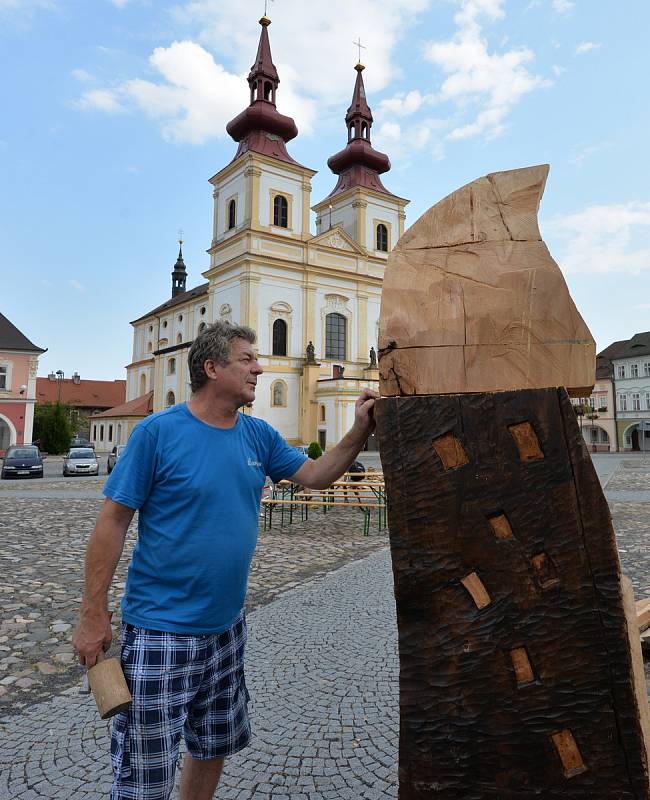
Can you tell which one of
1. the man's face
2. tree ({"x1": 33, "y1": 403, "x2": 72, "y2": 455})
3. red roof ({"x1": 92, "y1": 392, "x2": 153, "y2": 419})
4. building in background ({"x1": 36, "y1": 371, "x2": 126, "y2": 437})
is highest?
building in background ({"x1": 36, "y1": 371, "x2": 126, "y2": 437})

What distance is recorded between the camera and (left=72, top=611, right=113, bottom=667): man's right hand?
1634 mm

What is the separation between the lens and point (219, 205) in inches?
1533

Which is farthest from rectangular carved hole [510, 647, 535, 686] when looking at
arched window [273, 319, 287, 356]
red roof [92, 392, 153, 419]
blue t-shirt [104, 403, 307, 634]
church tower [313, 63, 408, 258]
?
red roof [92, 392, 153, 419]

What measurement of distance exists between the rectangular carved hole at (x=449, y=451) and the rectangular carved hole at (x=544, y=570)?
304 millimetres

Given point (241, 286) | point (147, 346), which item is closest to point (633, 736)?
point (241, 286)

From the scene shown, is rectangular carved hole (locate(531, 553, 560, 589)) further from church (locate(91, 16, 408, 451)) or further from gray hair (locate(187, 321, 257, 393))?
church (locate(91, 16, 408, 451))

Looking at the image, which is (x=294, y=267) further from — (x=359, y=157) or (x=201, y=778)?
(x=201, y=778)

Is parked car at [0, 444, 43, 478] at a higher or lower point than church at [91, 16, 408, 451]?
lower

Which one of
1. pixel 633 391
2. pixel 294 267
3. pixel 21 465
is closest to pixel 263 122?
pixel 294 267

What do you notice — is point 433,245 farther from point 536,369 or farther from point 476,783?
point 476,783

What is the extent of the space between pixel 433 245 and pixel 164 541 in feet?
3.83

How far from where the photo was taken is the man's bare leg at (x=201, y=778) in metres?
1.81

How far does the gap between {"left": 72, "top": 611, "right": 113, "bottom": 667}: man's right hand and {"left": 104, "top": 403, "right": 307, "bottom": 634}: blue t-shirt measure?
7cm

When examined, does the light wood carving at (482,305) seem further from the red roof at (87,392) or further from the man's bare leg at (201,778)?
the red roof at (87,392)
